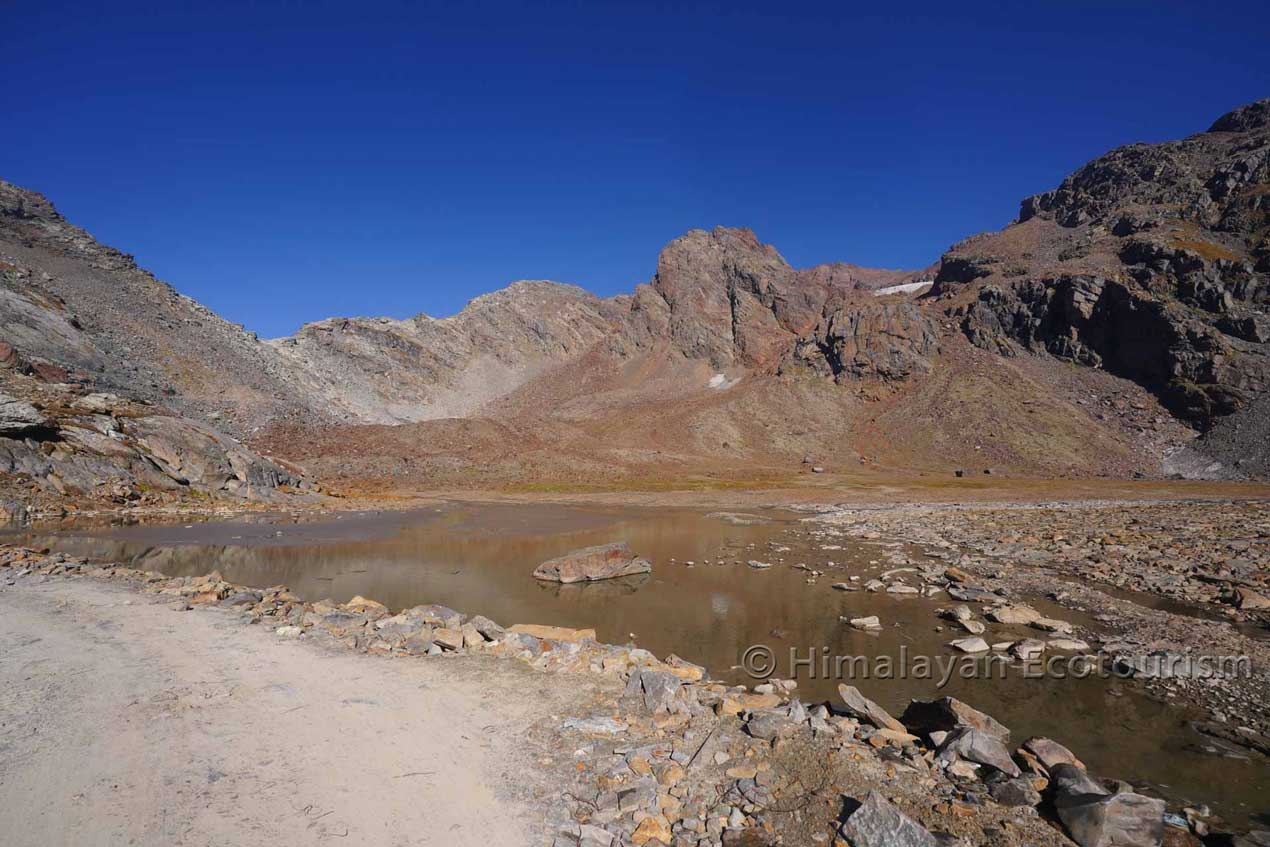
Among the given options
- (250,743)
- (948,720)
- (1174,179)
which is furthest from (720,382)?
(250,743)

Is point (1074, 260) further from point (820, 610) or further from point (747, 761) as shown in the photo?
point (747, 761)

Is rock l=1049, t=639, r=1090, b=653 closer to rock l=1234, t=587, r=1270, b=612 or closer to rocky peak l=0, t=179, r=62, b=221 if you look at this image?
rock l=1234, t=587, r=1270, b=612

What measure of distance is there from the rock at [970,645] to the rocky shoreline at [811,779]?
18.3 feet

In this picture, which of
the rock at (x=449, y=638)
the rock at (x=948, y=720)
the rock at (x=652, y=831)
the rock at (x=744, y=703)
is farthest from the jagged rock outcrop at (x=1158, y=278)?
the rock at (x=652, y=831)

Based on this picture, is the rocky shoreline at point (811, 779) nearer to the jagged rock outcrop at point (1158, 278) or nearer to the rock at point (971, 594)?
the rock at point (971, 594)

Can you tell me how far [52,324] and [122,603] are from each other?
63.2m

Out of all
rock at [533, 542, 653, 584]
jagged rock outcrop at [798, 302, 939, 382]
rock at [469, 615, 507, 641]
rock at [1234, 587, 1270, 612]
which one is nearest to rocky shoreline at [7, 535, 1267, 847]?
rock at [469, 615, 507, 641]

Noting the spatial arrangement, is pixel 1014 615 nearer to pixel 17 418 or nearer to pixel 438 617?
pixel 438 617

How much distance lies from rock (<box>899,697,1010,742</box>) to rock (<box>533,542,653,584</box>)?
48.6 feet

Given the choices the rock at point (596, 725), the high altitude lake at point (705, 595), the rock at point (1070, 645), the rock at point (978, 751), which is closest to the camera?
the rock at point (978, 751)

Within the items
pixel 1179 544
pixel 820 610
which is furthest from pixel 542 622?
pixel 1179 544

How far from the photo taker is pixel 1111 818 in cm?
597

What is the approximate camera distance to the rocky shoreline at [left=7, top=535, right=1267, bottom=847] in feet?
19.5

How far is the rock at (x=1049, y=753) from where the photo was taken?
24.6 feet
